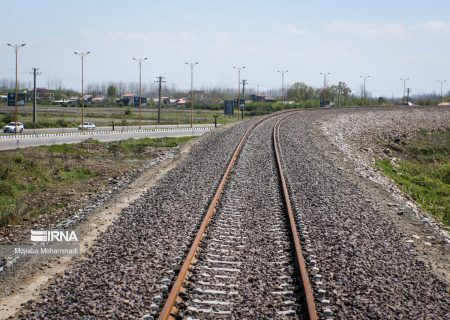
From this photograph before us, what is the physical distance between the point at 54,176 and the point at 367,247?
16.7 m

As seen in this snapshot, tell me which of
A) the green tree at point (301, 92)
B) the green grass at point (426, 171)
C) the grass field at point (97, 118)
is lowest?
the green grass at point (426, 171)

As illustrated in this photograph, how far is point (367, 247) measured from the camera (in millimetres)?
10414

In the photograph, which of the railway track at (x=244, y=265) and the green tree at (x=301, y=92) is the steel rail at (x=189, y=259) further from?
the green tree at (x=301, y=92)

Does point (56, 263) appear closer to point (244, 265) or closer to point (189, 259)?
point (189, 259)

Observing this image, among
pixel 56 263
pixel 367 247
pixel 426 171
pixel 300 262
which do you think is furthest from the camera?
pixel 426 171

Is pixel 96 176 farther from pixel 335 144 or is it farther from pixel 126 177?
pixel 335 144

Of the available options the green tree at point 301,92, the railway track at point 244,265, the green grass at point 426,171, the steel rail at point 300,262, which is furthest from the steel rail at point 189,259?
the green tree at point 301,92

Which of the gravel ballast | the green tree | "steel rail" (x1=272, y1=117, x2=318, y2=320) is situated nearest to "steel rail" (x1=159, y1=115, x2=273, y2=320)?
the gravel ballast

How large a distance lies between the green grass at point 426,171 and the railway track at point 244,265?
6.18m

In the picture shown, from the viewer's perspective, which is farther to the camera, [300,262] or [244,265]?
[244,265]

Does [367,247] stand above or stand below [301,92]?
below

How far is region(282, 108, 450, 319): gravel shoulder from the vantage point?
7703 mm

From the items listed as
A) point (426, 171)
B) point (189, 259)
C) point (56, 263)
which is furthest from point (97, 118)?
point (189, 259)

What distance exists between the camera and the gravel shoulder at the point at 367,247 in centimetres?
770
